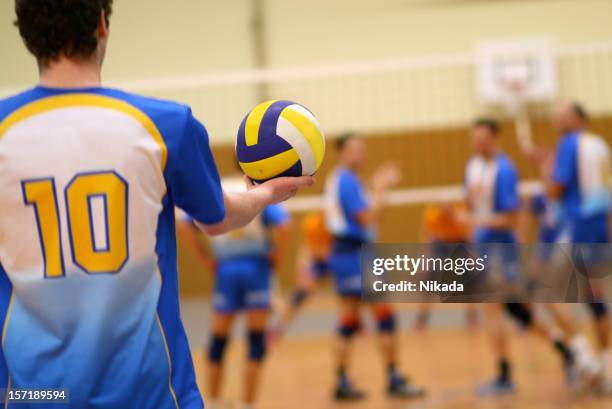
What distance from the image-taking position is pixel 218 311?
18.4ft

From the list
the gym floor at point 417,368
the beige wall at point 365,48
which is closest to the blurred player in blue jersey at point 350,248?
the gym floor at point 417,368

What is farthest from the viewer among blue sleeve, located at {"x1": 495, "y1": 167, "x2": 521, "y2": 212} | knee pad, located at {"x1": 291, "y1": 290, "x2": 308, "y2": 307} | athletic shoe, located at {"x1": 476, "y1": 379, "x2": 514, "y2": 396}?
knee pad, located at {"x1": 291, "y1": 290, "x2": 308, "y2": 307}

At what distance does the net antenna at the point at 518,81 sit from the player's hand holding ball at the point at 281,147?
10.2m

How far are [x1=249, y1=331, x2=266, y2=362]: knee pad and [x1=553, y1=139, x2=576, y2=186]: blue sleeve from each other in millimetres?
2606

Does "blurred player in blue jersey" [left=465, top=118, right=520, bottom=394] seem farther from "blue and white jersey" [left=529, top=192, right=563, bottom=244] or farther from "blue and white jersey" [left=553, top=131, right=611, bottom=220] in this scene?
"blue and white jersey" [left=529, top=192, right=563, bottom=244]

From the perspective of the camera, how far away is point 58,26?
167cm

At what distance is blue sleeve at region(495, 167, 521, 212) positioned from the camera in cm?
619

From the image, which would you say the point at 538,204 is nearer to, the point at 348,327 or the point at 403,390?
the point at 348,327

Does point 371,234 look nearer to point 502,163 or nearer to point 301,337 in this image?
point 502,163

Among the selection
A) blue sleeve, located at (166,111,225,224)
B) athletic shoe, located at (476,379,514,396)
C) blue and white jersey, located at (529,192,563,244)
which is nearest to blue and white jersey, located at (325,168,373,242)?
athletic shoe, located at (476,379,514,396)

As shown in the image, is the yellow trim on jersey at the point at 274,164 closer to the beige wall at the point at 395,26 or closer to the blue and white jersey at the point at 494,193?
the blue and white jersey at the point at 494,193

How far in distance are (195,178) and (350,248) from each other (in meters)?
4.63

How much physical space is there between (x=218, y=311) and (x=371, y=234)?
61.4 inches

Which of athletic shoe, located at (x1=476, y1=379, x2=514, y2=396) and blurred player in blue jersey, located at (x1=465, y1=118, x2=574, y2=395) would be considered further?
blurred player in blue jersey, located at (x1=465, y1=118, x2=574, y2=395)
